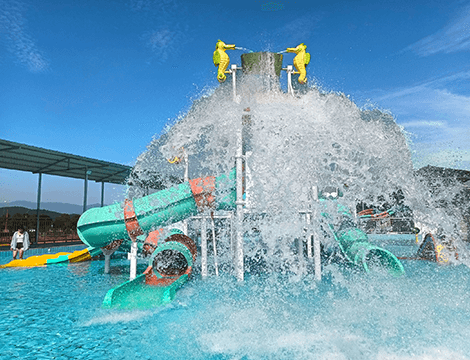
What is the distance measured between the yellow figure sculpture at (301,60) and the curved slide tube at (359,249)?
3239 millimetres

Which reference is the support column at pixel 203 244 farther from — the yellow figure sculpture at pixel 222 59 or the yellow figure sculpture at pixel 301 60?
the yellow figure sculpture at pixel 301 60

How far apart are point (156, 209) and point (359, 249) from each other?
4.20 meters

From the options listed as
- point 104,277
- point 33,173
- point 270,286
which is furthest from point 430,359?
point 33,173

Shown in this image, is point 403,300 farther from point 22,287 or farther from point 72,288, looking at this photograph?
point 22,287

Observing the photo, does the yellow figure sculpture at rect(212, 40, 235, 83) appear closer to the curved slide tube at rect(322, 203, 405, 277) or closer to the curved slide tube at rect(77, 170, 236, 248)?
the curved slide tube at rect(77, 170, 236, 248)

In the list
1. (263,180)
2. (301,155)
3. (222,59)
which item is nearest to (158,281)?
(263,180)

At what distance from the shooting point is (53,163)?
12.1 meters

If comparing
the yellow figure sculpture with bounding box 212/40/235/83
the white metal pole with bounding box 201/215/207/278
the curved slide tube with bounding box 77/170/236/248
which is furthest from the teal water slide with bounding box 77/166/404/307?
the yellow figure sculpture with bounding box 212/40/235/83

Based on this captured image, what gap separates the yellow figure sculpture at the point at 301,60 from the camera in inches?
322

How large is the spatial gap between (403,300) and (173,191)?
372 cm

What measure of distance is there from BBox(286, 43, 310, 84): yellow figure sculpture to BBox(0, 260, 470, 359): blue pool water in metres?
4.81

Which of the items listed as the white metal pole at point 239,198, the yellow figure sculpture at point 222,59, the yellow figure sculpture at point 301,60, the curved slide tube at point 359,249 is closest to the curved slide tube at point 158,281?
the white metal pole at point 239,198

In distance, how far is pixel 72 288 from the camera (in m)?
6.04

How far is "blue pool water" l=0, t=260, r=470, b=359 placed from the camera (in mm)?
2980
